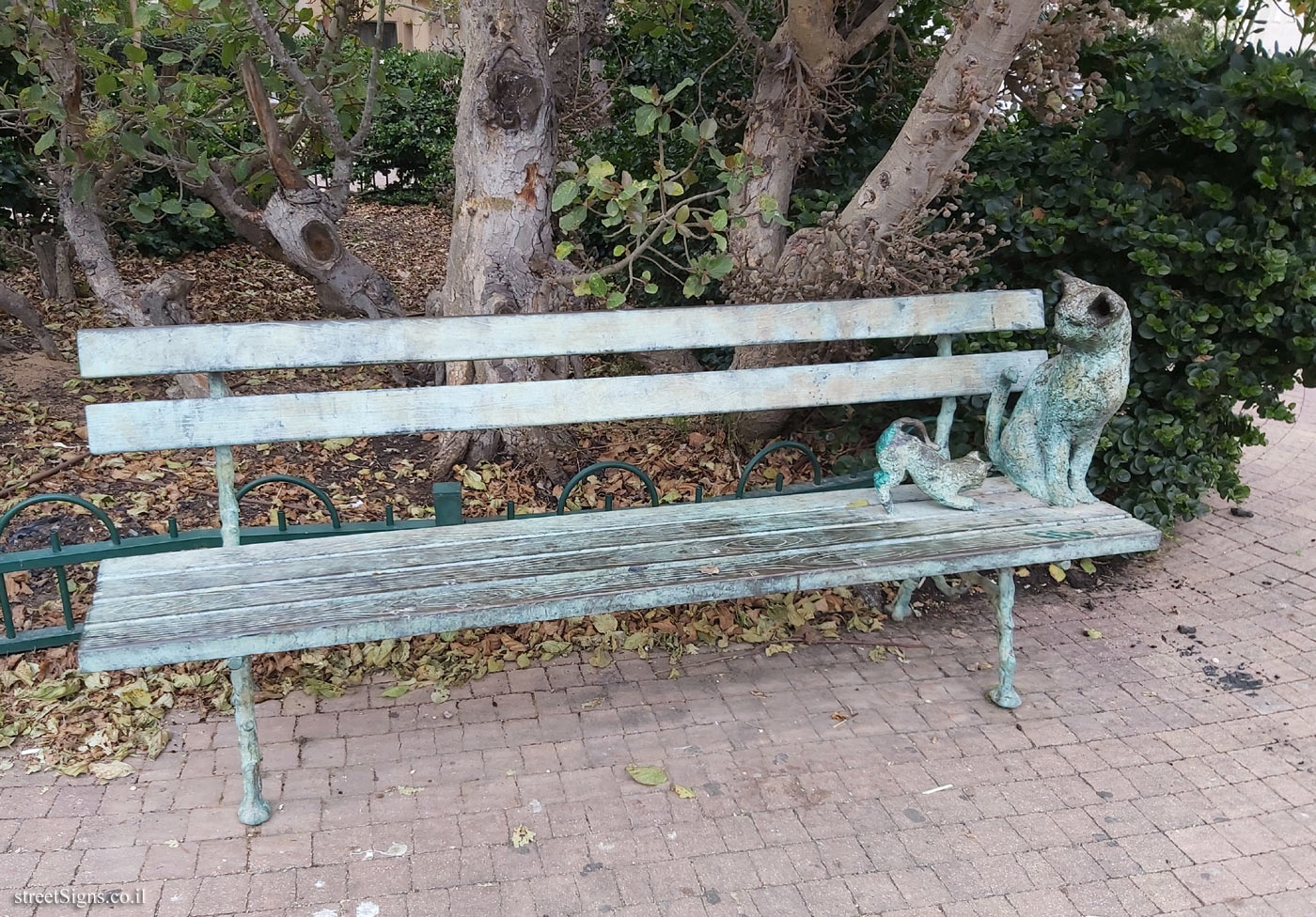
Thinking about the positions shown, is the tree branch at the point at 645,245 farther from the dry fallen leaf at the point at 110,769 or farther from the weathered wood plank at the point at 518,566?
the dry fallen leaf at the point at 110,769

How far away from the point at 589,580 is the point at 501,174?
2242mm

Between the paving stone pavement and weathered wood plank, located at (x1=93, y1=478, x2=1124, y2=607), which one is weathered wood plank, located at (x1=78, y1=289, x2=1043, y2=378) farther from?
the paving stone pavement

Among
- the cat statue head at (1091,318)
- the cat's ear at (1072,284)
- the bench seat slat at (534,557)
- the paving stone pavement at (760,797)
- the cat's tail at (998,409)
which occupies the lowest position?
the paving stone pavement at (760,797)

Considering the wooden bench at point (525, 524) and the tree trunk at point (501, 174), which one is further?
the tree trunk at point (501, 174)

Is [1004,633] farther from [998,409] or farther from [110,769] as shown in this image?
[110,769]

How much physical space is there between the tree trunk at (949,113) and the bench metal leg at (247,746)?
9.24 ft

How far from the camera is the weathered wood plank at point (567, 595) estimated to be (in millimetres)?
2398

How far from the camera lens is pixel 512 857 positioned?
2.72 metres

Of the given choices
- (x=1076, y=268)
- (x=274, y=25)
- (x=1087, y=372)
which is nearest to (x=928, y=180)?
(x=1076, y=268)

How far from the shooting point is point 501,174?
432 cm

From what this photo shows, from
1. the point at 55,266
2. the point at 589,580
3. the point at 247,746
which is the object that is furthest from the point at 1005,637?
the point at 55,266

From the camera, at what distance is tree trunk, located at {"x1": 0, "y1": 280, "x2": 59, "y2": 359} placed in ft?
16.5

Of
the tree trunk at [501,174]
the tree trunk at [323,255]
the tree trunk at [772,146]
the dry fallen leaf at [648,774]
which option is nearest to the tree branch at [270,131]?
the tree trunk at [323,255]

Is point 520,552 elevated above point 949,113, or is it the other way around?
point 949,113
